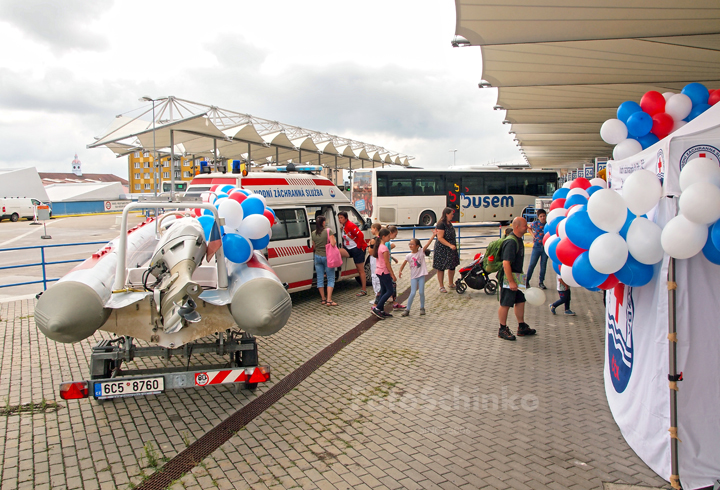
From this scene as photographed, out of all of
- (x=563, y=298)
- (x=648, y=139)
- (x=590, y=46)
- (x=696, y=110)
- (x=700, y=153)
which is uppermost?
(x=590, y=46)

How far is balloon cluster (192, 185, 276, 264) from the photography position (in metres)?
5.10

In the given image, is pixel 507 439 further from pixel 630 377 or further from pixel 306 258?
pixel 306 258

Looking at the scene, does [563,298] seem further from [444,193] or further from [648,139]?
[444,193]

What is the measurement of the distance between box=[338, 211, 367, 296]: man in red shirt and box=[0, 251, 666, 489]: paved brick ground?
301cm

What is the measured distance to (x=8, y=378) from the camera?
577 centimetres

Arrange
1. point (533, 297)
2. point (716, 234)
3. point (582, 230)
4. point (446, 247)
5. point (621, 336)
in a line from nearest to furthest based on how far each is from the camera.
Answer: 1. point (716, 234)
2. point (582, 230)
3. point (621, 336)
4. point (533, 297)
5. point (446, 247)

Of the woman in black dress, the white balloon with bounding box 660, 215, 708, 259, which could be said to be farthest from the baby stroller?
the white balloon with bounding box 660, 215, 708, 259

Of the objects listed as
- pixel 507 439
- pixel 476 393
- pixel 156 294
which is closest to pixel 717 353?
pixel 507 439

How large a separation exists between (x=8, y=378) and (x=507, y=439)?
5759 millimetres

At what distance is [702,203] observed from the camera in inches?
127

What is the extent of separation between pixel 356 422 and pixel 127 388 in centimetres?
217

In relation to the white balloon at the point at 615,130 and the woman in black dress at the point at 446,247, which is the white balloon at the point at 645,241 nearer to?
the white balloon at the point at 615,130

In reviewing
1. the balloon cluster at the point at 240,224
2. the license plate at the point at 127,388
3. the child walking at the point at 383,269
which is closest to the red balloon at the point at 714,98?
the child walking at the point at 383,269

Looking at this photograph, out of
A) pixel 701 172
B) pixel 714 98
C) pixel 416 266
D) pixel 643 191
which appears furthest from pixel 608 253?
pixel 416 266
